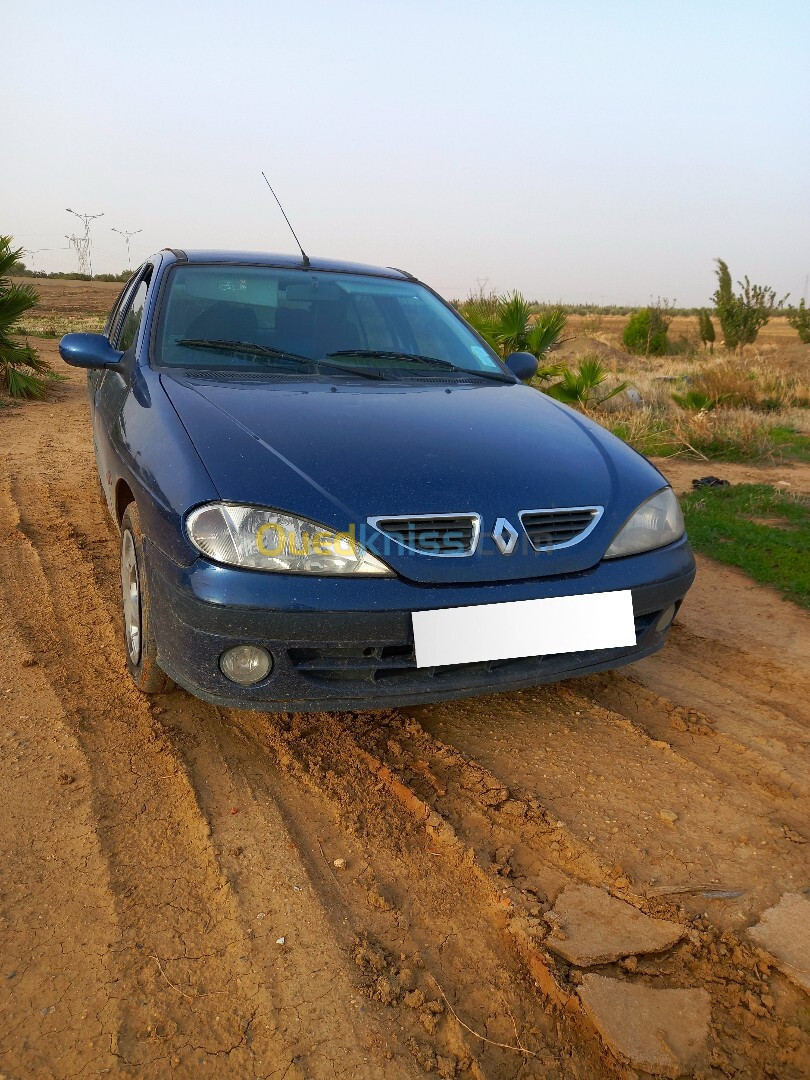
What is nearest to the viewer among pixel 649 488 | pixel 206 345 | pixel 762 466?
pixel 649 488

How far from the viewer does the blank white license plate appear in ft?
6.84

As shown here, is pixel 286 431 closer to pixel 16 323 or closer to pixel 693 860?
pixel 693 860

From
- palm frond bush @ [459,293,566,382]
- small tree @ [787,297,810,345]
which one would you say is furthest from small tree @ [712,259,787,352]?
palm frond bush @ [459,293,566,382]

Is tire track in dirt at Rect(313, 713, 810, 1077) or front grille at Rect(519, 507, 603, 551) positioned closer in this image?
tire track in dirt at Rect(313, 713, 810, 1077)

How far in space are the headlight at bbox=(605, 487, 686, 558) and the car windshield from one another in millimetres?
1113

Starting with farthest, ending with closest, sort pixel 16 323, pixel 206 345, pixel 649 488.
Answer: pixel 16 323 < pixel 206 345 < pixel 649 488

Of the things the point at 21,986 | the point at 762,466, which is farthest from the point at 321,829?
the point at 762,466

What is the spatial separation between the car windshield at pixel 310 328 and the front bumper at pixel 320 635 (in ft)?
3.56

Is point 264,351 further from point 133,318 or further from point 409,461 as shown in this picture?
point 409,461

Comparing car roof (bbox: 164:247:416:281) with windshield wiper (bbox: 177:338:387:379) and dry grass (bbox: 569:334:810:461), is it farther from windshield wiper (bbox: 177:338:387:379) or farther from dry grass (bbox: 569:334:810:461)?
dry grass (bbox: 569:334:810:461)

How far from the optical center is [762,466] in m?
7.48

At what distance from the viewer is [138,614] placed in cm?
262

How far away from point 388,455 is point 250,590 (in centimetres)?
61

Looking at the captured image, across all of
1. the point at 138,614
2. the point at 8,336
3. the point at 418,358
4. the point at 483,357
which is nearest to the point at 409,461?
the point at 138,614
